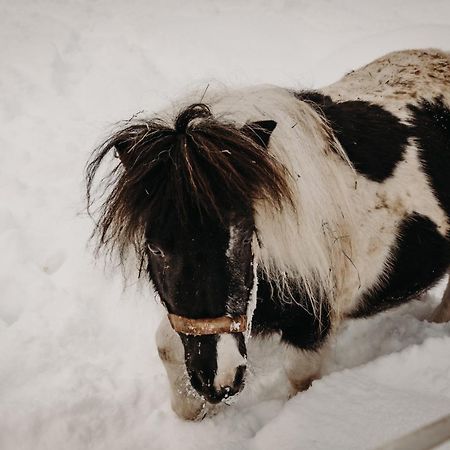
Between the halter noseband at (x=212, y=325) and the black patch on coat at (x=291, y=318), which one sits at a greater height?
the halter noseband at (x=212, y=325)

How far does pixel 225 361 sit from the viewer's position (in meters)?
1.51

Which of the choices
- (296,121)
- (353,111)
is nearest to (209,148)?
(296,121)

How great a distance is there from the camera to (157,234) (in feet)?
5.00

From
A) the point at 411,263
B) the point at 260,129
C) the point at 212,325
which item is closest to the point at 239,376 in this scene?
the point at 212,325

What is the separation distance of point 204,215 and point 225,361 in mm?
511

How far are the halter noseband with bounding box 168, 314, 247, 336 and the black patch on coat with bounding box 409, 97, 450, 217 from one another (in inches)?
51.4

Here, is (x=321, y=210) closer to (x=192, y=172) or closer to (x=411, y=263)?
(x=192, y=172)

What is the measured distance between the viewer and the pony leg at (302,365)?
219 cm

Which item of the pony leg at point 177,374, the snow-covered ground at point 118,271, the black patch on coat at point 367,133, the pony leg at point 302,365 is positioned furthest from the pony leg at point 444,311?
the pony leg at point 177,374

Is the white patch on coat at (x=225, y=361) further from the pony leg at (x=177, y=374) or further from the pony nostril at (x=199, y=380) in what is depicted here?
the pony leg at (x=177, y=374)

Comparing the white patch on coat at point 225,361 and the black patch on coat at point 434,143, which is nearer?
the white patch on coat at point 225,361


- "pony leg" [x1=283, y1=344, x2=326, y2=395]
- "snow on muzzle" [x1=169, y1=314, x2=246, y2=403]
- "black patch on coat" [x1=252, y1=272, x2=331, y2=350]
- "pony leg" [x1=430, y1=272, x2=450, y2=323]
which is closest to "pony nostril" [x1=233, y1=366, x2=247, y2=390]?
"snow on muzzle" [x1=169, y1=314, x2=246, y2=403]

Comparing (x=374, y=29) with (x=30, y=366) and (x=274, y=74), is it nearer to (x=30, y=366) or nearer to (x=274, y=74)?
(x=274, y=74)

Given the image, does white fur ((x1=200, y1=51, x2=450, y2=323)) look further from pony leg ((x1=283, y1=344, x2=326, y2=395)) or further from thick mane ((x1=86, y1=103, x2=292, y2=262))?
pony leg ((x1=283, y1=344, x2=326, y2=395))
